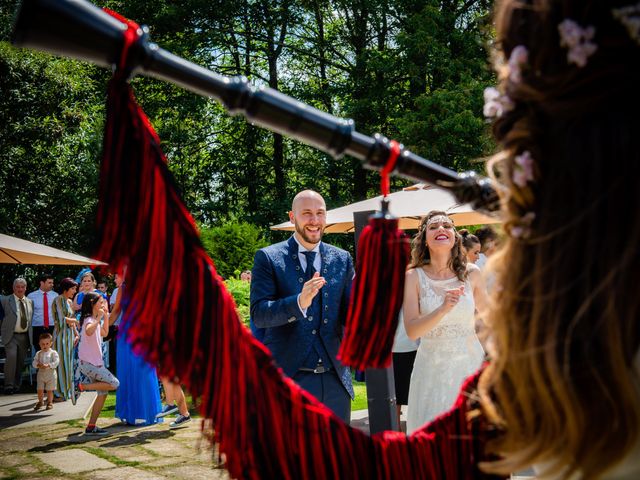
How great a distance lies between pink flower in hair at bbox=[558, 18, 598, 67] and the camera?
0.89 m

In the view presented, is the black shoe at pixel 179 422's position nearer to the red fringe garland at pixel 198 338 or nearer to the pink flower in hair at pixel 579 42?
the red fringe garland at pixel 198 338

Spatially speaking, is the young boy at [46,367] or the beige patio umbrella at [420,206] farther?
the young boy at [46,367]

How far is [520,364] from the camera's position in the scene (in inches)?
36.8

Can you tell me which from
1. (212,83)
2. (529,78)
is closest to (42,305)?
(212,83)

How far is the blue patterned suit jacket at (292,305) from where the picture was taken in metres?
3.80

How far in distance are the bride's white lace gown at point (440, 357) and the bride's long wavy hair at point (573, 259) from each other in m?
3.42

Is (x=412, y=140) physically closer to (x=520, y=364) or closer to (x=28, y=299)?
(x=28, y=299)

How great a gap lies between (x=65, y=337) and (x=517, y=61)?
1066 cm

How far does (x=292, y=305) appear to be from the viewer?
3641 millimetres

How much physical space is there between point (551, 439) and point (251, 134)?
23.8 meters

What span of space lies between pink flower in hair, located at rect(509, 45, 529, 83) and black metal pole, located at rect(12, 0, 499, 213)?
1.13ft

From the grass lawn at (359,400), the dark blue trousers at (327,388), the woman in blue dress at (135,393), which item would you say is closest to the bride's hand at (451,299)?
the dark blue trousers at (327,388)

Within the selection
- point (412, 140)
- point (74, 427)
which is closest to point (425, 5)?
point (412, 140)

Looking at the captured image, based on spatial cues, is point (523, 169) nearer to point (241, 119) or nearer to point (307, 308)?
point (307, 308)
